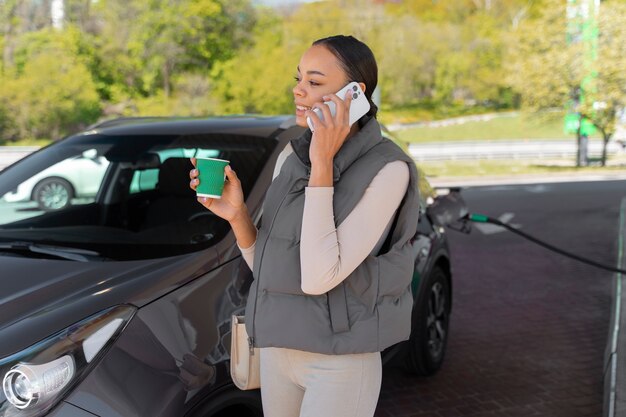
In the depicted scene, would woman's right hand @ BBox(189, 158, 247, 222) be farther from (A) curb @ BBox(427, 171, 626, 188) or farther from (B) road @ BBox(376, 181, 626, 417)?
(A) curb @ BBox(427, 171, 626, 188)

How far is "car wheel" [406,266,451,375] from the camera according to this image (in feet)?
15.7

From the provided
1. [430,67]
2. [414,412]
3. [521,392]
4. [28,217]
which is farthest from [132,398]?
[430,67]

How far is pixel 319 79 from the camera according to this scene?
2146 millimetres

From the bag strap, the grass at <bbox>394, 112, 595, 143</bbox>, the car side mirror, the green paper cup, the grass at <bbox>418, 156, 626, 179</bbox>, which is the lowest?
the grass at <bbox>394, 112, 595, 143</bbox>

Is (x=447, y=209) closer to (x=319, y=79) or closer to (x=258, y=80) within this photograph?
(x=319, y=79)

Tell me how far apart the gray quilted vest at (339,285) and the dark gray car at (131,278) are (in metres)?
0.61

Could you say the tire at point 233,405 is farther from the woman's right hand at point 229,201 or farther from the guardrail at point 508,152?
the guardrail at point 508,152

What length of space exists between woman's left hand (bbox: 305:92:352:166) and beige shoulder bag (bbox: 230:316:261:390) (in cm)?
62

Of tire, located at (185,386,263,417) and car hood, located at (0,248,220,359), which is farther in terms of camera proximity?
tire, located at (185,386,263,417)

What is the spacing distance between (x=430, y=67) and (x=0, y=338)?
8349 centimetres

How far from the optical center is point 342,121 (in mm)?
2029

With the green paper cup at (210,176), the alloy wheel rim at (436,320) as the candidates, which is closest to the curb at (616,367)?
the alloy wheel rim at (436,320)

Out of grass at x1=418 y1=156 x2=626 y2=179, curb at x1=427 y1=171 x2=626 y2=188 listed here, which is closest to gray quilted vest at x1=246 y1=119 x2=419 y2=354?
curb at x1=427 y1=171 x2=626 y2=188

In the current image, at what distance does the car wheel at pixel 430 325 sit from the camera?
4793 mm
